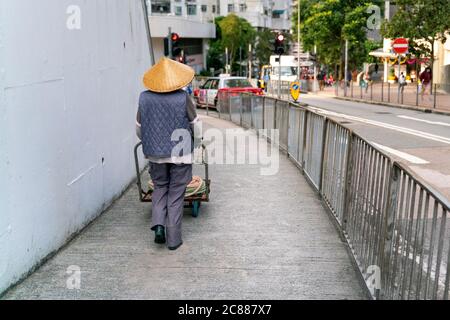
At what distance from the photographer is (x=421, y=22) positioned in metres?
27.1

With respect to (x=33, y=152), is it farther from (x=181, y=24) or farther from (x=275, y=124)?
(x=181, y=24)

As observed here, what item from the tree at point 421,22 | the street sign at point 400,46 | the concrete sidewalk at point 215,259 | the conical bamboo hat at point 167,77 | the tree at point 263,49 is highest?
the tree at point 263,49

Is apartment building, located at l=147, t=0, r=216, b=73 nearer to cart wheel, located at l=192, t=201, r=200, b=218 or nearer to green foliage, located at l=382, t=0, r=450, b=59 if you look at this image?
green foliage, located at l=382, t=0, r=450, b=59

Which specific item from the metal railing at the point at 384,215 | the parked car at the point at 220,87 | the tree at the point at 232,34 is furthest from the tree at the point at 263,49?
the metal railing at the point at 384,215

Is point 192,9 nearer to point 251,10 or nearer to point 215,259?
point 251,10

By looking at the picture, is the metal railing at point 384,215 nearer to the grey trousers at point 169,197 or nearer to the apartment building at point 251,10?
the grey trousers at point 169,197

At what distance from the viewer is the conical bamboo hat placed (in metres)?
5.39

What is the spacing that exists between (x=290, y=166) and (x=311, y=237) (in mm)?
4430

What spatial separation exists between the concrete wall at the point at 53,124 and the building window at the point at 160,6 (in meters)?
56.7

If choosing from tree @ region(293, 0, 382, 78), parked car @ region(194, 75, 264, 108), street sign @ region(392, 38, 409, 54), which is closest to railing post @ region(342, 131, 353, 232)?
parked car @ region(194, 75, 264, 108)

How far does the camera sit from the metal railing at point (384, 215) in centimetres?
317

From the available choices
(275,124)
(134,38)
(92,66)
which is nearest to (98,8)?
(92,66)

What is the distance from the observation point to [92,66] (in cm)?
639

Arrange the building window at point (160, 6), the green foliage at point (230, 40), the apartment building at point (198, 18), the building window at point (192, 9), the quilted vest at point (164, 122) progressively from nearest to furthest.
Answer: the quilted vest at point (164, 122) < the apartment building at point (198, 18) < the building window at point (160, 6) < the green foliage at point (230, 40) < the building window at point (192, 9)
